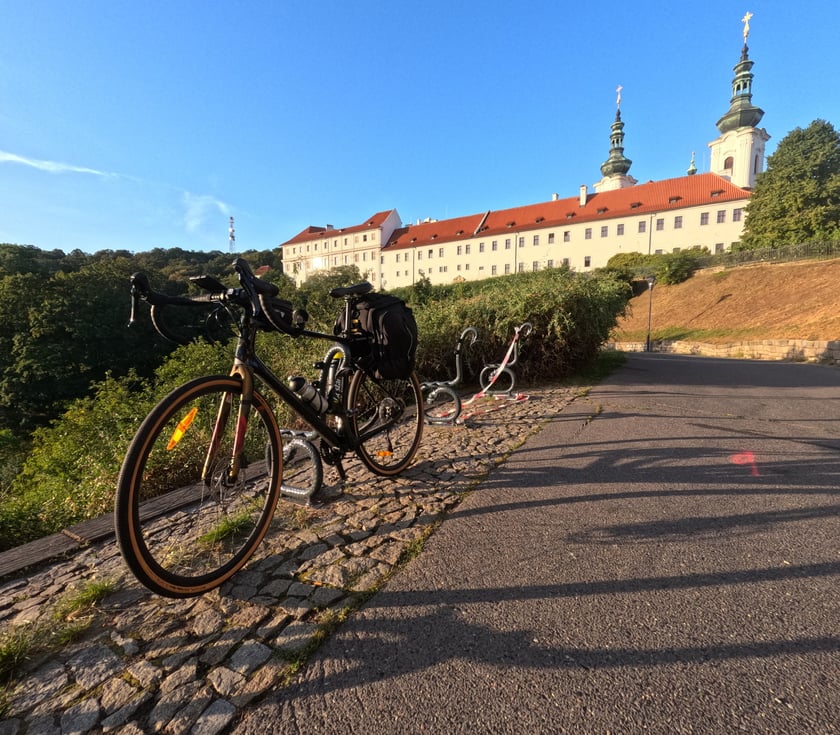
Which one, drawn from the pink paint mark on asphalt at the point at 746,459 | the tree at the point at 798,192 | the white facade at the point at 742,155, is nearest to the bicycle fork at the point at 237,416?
the pink paint mark on asphalt at the point at 746,459

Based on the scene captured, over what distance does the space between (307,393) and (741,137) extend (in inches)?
3038

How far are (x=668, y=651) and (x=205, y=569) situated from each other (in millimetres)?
1950

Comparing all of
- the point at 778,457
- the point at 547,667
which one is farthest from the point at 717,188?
the point at 547,667

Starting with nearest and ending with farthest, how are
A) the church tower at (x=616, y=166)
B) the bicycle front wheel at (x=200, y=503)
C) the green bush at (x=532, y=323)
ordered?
the bicycle front wheel at (x=200, y=503) → the green bush at (x=532, y=323) → the church tower at (x=616, y=166)

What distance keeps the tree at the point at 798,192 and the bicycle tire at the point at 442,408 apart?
45.8 m

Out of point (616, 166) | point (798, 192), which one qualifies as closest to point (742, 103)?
point (616, 166)

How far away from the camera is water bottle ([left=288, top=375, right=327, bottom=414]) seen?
226 cm

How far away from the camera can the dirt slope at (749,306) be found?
73.7ft

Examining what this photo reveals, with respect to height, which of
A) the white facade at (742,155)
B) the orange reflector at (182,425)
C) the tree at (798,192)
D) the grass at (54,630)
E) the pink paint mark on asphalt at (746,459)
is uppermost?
the white facade at (742,155)

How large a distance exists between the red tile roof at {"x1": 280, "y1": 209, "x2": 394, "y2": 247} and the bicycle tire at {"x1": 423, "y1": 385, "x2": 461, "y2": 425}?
74758mm

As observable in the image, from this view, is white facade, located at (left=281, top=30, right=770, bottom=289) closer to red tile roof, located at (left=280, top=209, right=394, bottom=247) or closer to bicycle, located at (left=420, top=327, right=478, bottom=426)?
red tile roof, located at (left=280, top=209, right=394, bottom=247)

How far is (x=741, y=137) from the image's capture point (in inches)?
2237

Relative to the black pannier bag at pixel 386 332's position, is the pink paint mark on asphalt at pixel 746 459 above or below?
below

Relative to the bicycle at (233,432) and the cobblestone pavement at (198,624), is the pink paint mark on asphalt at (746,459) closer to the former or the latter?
the cobblestone pavement at (198,624)
